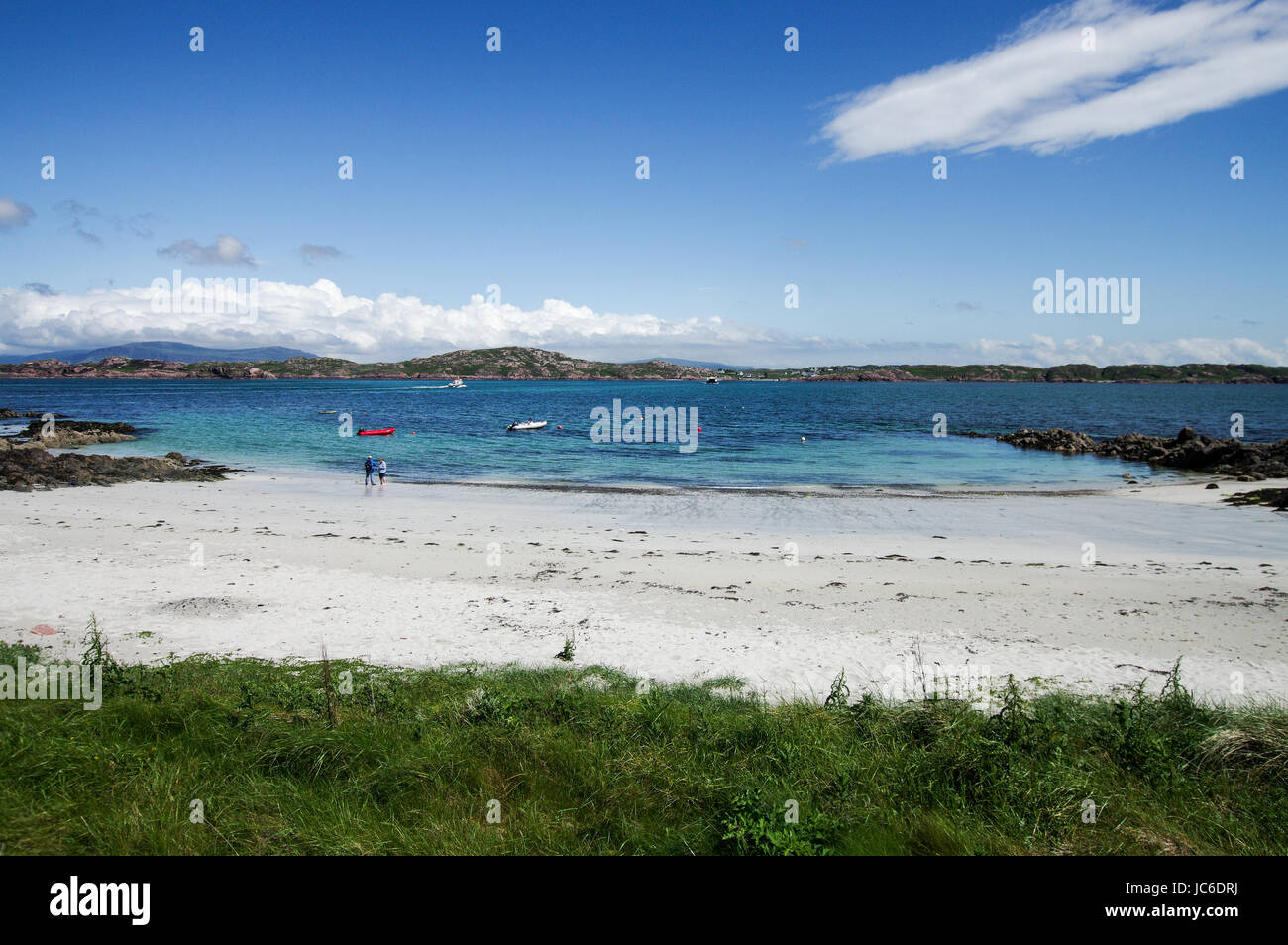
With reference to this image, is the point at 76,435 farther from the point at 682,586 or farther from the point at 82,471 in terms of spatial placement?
the point at 682,586

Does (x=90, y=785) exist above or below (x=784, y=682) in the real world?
above

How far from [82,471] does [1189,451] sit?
6062cm

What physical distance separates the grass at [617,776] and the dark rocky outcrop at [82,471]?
29.7 meters

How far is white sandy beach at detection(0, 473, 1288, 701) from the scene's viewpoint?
11484 millimetres

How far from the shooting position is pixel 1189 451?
4312 cm

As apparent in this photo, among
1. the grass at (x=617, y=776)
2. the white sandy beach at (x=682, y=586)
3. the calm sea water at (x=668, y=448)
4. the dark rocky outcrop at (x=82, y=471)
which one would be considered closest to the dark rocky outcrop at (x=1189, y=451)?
the calm sea water at (x=668, y=448)

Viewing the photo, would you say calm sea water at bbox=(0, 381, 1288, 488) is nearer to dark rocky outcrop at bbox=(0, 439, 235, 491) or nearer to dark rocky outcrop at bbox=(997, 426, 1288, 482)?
dark rocky outcrop at bbox=(997, 426, 1288, 482)

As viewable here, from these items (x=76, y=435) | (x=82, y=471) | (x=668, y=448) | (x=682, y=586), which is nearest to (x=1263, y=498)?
(x=682, y=586)

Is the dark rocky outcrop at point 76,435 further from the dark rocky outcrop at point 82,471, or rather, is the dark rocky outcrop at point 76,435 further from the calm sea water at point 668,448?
the dark rocky outcrop at point 82,471

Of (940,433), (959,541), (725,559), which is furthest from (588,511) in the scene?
(940,433)

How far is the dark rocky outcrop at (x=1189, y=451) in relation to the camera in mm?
37844

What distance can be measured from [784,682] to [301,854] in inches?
280

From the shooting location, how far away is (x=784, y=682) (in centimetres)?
1027
